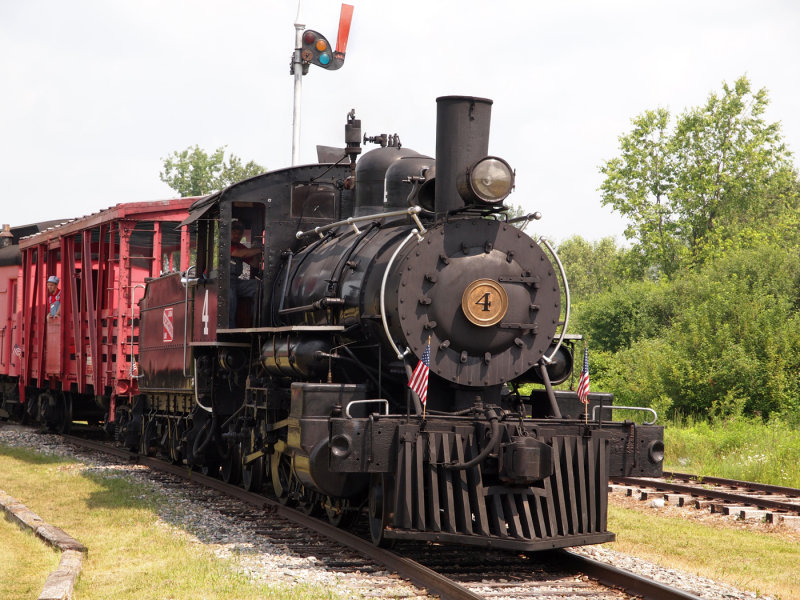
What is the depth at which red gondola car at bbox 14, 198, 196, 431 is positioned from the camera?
593 inches

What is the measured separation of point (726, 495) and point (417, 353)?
543cm

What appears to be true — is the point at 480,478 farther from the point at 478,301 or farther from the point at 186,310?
Answer: the point at 186,310

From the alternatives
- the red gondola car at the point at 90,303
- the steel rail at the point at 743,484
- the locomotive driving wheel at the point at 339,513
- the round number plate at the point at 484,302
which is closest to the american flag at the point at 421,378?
the round number plate at the point at 484,302

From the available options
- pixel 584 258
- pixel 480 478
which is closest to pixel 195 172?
pixel 584 258

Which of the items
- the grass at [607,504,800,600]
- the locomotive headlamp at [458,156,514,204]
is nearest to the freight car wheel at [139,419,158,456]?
the grass at [607,504,800,600]

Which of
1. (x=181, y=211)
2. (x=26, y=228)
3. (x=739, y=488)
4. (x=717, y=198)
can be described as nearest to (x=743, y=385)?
(x=739, y=488)

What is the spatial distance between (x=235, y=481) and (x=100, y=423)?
33.9 feet

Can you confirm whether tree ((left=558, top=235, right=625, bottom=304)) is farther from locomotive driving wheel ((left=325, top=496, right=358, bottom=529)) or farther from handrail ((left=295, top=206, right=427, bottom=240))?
locomotive driving wheel ((left=325, top=496, right=358, bottom=529))

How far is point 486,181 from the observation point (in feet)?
25.6

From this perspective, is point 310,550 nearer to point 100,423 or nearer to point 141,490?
point 141,490

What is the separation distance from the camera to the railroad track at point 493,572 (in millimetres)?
6324

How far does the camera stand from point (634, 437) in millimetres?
7871

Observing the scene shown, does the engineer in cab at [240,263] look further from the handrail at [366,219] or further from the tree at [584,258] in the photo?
the tree at [584,258]

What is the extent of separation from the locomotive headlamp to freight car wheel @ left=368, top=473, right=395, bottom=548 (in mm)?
2339
